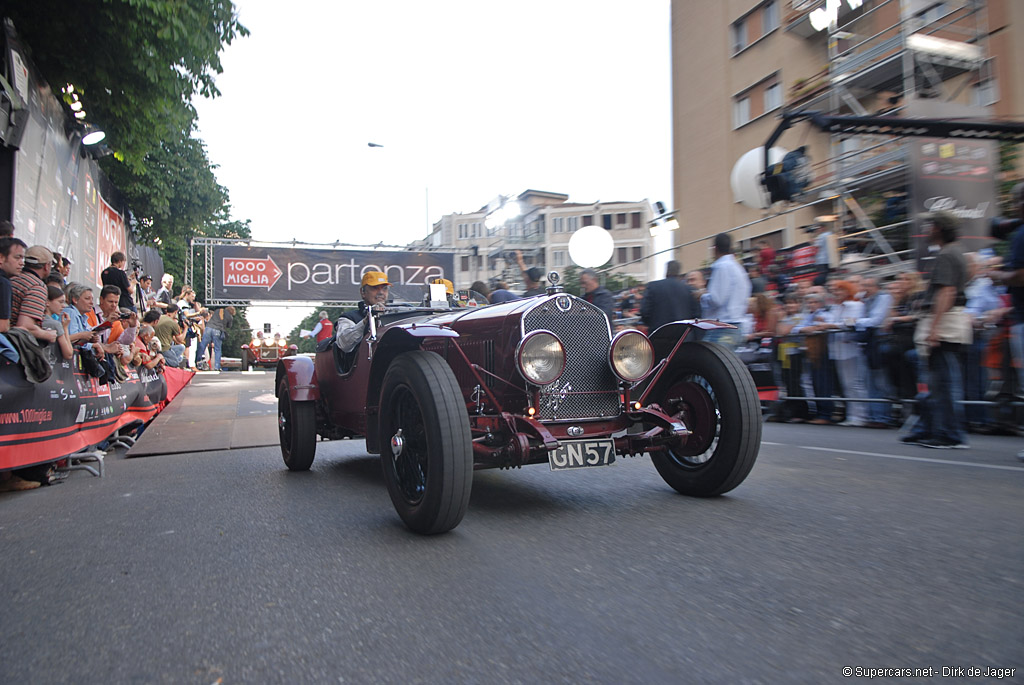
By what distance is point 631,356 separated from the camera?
4.16 m

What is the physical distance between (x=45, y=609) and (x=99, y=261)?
15.5 meters

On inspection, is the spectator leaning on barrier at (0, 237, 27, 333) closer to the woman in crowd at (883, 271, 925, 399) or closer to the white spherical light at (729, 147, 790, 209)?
the woman in crowd at (883, 271, 925, 399)

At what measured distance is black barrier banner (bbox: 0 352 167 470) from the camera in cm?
495

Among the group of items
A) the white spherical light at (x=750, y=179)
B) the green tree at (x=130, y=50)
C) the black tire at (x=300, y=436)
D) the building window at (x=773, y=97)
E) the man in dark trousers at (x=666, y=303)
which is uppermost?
the building window at (x=773, y=97)

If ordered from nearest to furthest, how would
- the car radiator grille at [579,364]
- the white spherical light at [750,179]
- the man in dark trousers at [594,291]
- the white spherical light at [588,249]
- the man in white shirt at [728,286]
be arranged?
the car radiator grille at [579,364] < the man in dark trousers at [594,291] < the man in white shirt at [728,286] < the white spherical light at [588,249] < the white spherical light at [750,179]

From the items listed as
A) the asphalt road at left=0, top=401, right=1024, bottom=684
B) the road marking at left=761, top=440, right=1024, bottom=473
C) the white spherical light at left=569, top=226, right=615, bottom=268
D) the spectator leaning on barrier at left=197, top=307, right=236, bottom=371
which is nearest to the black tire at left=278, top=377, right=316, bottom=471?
the asphalt road at left=0, top=401, right=1024, bottom=684

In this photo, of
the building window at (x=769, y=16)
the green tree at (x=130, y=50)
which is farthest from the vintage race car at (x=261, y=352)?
the building window at (x=769, y=16)

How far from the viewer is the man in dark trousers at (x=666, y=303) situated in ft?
23.2

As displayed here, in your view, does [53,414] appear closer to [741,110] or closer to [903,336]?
[903,336]

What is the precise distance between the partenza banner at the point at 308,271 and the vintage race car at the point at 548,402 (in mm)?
25832

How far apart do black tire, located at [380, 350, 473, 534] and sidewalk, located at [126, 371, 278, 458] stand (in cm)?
421

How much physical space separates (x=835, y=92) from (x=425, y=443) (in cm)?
1585

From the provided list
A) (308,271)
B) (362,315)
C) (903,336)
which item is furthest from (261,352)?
(903,336)

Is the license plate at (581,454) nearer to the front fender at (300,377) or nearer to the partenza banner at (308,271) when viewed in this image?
the front fender at (300,377)
